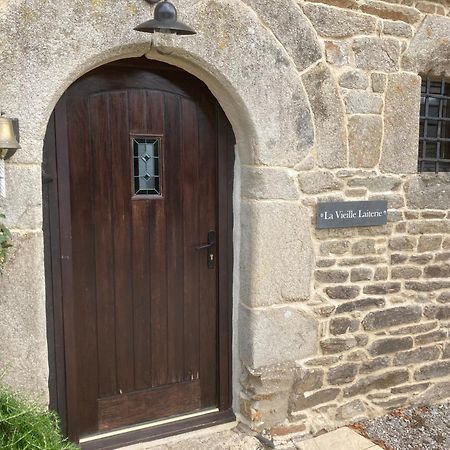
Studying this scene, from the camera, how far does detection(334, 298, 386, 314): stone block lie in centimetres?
340

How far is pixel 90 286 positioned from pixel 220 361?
1.07 m

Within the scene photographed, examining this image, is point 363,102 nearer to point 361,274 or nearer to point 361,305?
point 361,274

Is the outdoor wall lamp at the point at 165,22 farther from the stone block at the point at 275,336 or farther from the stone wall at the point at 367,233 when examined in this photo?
the stone block at the point at 275,336

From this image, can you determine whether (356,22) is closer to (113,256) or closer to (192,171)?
(192,171)

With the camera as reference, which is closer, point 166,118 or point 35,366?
point 35,366

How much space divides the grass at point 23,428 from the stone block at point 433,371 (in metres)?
2.66

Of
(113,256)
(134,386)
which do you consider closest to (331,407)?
(134,386)

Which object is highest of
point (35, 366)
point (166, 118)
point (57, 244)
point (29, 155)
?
point (166, 118)

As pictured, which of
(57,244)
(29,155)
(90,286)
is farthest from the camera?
(90,286)

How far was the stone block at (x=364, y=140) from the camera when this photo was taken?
329 centimetres

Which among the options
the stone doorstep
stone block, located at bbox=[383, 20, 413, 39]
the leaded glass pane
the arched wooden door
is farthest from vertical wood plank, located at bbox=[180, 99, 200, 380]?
stone block, located at bbox=[383, 20, 413, 39]

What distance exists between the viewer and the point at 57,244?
9.37 ft

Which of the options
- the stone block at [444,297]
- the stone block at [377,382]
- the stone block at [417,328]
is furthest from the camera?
the stone block at [444,297]

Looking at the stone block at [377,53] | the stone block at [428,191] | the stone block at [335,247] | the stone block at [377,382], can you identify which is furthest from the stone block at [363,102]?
the stone block at [377,382]
